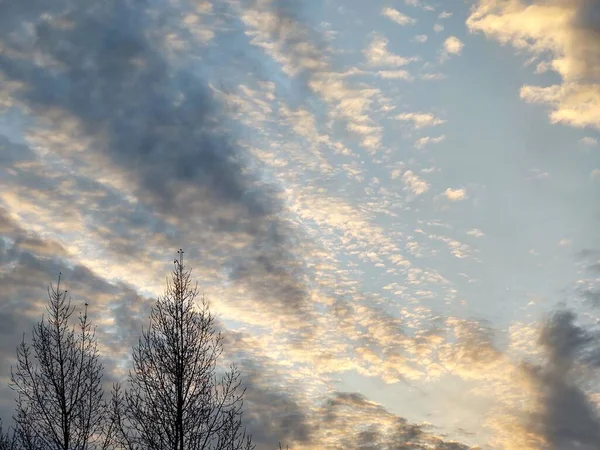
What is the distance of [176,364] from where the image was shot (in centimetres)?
1678

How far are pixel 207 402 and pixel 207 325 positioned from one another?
2548mm

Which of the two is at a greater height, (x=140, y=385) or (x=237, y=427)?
(x=140, y=385)

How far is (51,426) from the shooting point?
17375mm

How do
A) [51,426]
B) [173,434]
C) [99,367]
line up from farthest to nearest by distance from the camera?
[99,367], [51,426], [173,434]

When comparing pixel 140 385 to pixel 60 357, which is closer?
pixel 140 385

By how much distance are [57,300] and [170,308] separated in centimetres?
506

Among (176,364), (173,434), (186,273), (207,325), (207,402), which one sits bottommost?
(173,434)

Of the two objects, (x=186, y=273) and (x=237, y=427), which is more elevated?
(x=186, y=273)

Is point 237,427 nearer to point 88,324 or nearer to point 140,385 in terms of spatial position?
point 140,385

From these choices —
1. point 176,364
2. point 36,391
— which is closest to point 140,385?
point 176,364

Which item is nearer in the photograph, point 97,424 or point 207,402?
point 207,402

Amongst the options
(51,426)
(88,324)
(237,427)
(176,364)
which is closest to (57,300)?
(88,324)

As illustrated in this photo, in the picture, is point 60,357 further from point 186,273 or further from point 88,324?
point 186,273

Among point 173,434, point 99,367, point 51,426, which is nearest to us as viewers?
point 173,434
